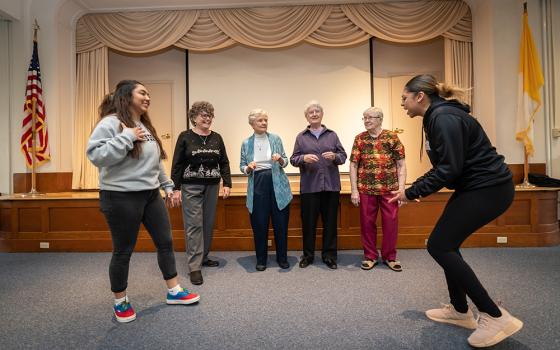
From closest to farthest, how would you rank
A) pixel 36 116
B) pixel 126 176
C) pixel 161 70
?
pixel 126 176 < pixel 36 116 < pixel 161 70

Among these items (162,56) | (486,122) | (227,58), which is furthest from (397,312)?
(162,56)

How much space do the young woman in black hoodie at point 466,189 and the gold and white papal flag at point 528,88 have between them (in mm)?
2908

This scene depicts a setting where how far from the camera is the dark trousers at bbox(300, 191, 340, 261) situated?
2.83m

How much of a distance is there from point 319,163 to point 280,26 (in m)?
2.41

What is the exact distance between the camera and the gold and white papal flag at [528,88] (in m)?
3.69

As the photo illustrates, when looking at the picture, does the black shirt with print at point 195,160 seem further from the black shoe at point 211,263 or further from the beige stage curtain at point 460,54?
the beige stage curtain at point 460,54

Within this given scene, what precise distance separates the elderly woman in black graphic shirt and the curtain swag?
2.07 meters

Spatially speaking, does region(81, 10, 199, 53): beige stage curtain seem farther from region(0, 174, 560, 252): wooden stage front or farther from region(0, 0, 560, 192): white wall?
region(0, 174, 560, 252): wooden stage front

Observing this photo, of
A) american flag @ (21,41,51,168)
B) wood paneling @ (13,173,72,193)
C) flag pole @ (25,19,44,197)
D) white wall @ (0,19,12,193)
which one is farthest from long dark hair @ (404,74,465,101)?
white wall @ (0,19,12,193)

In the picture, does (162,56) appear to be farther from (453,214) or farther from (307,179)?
(453,214)

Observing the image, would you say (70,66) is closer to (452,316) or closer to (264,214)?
(264,214)

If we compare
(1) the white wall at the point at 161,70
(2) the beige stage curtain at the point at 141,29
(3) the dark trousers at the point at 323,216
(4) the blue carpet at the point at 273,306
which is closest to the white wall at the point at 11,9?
(2) the beige stage curtain at the point at 141,29

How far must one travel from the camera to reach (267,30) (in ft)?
14.0

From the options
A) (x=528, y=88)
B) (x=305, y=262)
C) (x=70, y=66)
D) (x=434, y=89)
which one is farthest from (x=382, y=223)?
(x=70, y=66)
